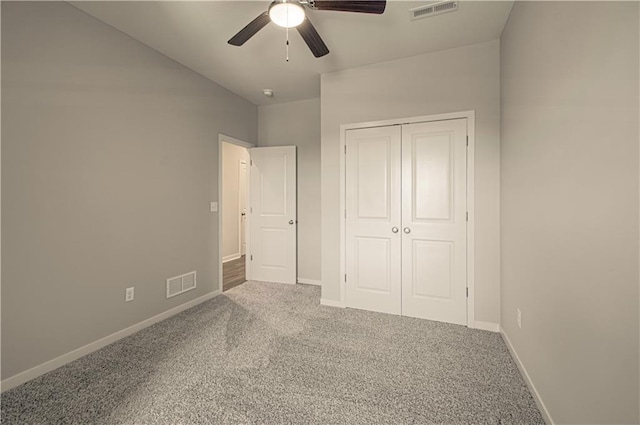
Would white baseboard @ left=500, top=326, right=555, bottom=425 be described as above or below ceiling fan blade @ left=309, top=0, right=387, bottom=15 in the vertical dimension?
below

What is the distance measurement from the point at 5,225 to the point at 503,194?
12.5ft

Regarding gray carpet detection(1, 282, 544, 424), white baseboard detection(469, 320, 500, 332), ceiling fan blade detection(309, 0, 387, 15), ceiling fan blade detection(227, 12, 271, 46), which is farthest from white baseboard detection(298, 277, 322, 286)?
ceiling fan blade detection(309, 0, 387, 15)

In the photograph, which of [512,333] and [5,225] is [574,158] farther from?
[5,225]

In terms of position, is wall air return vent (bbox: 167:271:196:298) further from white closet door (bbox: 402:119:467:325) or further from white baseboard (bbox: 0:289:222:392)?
white closet door (bbox: 402:119:467:325)

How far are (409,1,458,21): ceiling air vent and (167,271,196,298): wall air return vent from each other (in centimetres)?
347

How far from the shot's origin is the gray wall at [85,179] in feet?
5.94

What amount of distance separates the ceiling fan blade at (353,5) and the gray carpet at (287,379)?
2.42 m

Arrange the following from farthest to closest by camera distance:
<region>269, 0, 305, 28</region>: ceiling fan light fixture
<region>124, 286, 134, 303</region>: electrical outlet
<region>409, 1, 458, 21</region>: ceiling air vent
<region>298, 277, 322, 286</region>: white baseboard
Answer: <region>298, 277, 322, 286</region>: white baseboard < <region>124, 286, 134, 303</region>: electrical outlet < <region>409, 1, 458, 21</region>: ceiling air vent < <region>269, 0, 305, 28</region>: ceiling fan light fixture

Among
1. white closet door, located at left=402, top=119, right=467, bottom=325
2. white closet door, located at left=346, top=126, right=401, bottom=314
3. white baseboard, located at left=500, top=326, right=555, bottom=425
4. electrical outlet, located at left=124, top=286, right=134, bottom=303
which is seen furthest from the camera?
white closet door, located at left=346, top=126, right=401, bottom=314

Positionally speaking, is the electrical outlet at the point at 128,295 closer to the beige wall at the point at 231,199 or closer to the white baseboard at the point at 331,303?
the white baseboard at the point at 331,303

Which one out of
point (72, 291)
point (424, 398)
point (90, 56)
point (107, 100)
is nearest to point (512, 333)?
point (424, 398)

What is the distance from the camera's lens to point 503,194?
8.03ft

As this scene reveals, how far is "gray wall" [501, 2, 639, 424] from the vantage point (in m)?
0.90

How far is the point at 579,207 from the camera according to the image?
117cm
